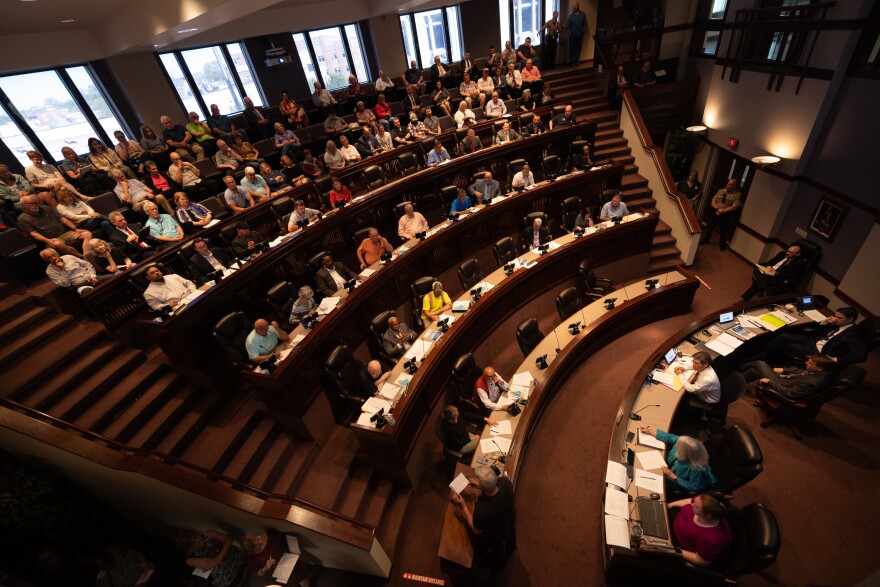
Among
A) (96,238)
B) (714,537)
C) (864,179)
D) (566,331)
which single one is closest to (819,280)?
(864,179)

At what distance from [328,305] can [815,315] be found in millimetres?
6950

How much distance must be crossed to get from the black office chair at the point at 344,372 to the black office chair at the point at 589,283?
4.23m

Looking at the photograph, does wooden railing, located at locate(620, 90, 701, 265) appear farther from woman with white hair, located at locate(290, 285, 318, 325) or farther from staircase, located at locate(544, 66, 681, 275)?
woman with white hair, located at locate(290, 285, 318, 325)

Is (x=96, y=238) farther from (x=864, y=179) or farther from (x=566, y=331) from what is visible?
(x=864, y=179)

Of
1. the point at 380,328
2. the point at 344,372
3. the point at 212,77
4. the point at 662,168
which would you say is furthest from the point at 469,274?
the point at 212,77

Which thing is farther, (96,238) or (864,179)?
(864,179)

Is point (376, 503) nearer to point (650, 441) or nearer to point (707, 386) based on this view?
point (650, 441)

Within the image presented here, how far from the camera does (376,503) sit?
186 inches

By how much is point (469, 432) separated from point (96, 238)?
19.8 ft

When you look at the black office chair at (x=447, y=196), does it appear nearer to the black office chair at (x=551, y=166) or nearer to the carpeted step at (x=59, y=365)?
the black office chair at (x=551, y=166)

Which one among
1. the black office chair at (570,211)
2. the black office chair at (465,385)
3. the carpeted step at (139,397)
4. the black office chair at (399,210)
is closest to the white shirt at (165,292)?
the carpeted step at (139,397)

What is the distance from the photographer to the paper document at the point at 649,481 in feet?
12.9

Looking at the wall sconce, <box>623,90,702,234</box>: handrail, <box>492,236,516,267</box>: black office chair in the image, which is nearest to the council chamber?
<box>623,90,702,234</box>: handrail

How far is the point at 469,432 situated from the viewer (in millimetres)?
4930
